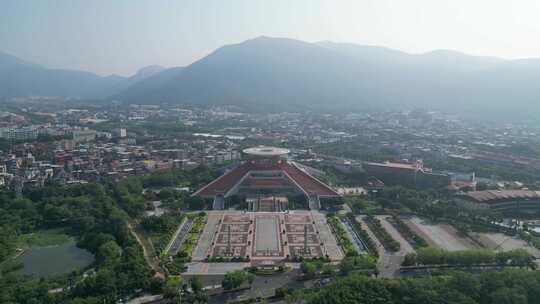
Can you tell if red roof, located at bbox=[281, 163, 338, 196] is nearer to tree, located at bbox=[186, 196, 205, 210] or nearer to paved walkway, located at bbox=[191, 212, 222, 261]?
paved walkway, located at bbox=[191, 212, 222, 261]

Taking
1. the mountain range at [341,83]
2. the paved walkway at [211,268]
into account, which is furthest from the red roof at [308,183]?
the mountain range at [341,83]

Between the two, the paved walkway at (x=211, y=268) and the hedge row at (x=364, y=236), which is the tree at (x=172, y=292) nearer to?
the paved walkway at (x=211, y=268)

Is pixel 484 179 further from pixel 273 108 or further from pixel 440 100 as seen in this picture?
pixel 440 100

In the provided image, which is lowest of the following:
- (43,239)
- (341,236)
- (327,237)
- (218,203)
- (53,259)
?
(53,259)

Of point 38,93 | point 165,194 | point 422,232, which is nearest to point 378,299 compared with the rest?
point 422,232

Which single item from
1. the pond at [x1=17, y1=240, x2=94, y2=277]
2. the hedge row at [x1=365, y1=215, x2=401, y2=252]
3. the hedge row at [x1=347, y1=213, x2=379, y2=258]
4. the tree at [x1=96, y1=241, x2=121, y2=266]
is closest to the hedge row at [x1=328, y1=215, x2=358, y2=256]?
the hedge row at [x1=347, y1=213, x2=379, y2=258]

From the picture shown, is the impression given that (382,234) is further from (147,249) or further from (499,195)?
(147,249)

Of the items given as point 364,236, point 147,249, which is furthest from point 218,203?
point 364,236
